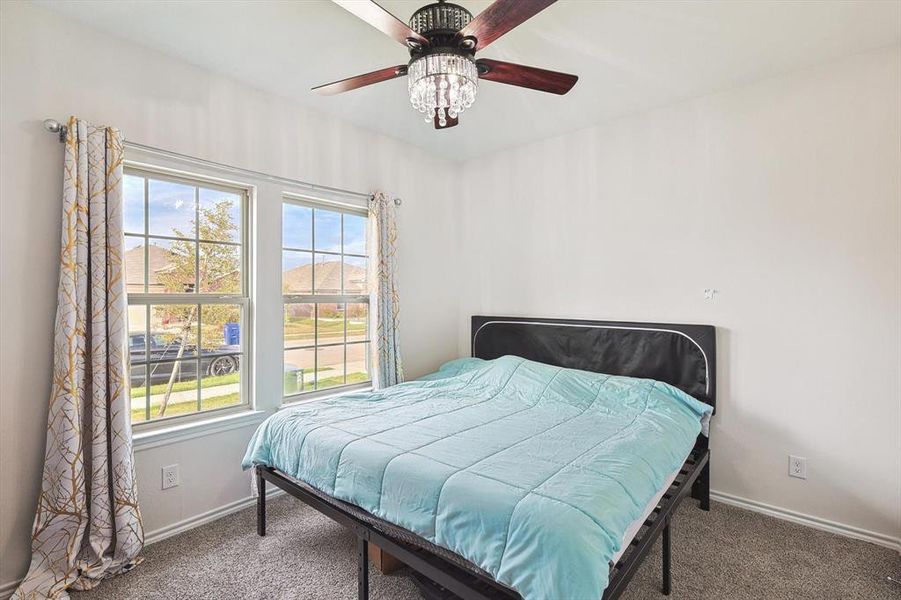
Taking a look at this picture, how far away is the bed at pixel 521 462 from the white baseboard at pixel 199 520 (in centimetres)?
43

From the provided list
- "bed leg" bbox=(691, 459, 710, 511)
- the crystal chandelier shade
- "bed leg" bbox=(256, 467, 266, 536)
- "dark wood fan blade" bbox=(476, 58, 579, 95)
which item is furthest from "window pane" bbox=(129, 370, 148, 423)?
"bed leg" bbox=(691, 459, 710, 511)

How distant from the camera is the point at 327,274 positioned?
131 inches

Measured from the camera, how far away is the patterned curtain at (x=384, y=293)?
3.40 metres

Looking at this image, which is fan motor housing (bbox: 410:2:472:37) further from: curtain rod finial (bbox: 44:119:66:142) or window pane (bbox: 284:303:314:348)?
window pane (bbox: 284:303:314:348)

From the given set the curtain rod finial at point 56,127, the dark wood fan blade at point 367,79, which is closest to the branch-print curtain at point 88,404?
the curtain rod finial at point 56,127

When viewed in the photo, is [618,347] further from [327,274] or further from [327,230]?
[327,230]

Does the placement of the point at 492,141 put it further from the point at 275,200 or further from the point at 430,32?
the point at 430,32

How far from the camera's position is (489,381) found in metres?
3.22

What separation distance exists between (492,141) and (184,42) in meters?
2.29

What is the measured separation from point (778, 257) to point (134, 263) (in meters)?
3.79

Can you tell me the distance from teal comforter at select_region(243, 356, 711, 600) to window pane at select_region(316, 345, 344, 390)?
58cm

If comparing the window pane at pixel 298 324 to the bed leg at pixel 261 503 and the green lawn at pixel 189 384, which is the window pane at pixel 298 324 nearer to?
the green lawn at pixel 189 384

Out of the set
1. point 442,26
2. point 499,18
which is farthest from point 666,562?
point 442,26

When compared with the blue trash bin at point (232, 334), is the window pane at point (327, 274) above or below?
above
